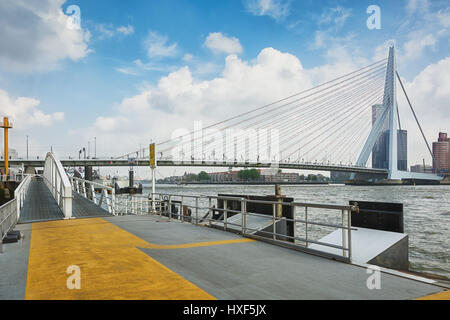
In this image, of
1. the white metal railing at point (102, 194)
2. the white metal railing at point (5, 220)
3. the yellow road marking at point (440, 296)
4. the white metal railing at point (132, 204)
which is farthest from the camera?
the white metal railing at point (102, 194)

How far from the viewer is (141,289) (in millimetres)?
4402

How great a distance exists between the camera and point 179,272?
517 cm

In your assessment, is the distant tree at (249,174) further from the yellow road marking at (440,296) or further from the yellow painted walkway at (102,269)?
the yellow road marking at (440,296)

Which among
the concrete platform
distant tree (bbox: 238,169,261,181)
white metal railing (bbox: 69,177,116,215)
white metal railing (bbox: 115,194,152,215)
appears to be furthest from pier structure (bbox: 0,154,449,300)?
distant tree (bbox: 238,169,261,181)

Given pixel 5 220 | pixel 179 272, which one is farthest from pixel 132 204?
pixel 179 272

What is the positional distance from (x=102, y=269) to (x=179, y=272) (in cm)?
Result: 127

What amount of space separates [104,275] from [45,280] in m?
0.80

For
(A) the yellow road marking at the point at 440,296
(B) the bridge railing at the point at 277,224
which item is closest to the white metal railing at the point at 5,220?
(B) the bridge railing at the point at 277,224

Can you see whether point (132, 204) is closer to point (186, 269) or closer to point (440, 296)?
point (186, 269)

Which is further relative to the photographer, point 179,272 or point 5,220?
point 5,220

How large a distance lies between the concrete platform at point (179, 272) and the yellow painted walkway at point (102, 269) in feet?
0.04

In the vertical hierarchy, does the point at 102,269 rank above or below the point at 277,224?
above

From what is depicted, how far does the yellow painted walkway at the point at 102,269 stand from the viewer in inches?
167
